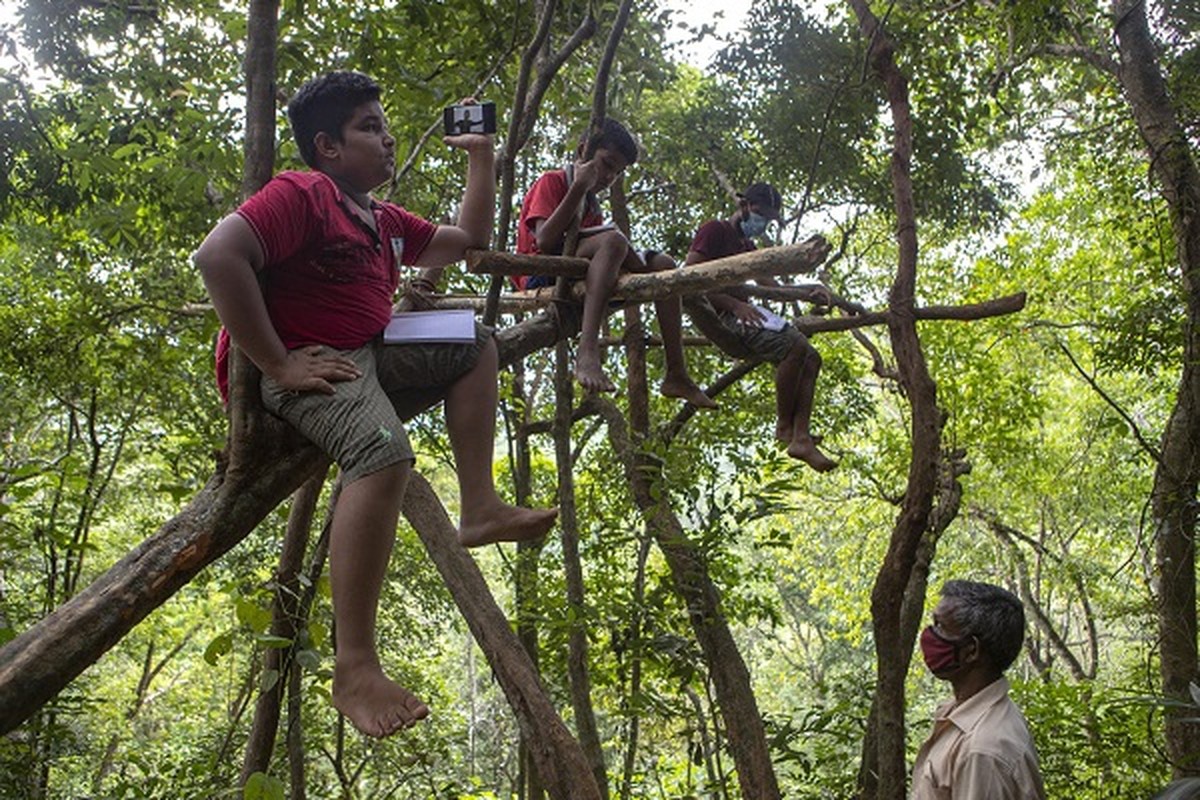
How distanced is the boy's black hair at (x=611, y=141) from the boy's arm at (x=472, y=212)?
27.6 inches

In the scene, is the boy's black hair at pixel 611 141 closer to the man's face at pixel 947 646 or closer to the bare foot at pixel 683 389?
the bare foot at pixel 683 389

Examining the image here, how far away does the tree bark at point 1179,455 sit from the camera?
4.92 meters

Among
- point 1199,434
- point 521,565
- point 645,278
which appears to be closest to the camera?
point 645,278

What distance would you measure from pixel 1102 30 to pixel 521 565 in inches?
218

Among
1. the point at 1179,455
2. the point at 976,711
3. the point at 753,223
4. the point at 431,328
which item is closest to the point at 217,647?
the point at 431,328

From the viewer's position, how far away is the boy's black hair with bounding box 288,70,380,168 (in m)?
2.50

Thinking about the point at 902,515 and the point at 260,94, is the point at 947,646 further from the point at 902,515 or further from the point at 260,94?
the point at 260,94

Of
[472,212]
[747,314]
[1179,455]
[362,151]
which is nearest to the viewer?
[362,151]

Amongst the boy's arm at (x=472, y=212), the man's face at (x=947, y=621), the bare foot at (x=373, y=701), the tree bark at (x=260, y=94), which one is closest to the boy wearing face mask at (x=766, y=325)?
the boy's arm at (x=472, y=212)

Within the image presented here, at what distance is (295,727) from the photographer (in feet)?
12.3

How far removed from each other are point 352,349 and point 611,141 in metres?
1.46

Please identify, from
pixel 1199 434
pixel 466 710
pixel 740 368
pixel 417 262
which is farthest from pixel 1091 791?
pixel 466 710

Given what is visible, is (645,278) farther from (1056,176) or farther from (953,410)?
(1056,176)

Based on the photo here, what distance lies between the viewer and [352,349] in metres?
2.50
